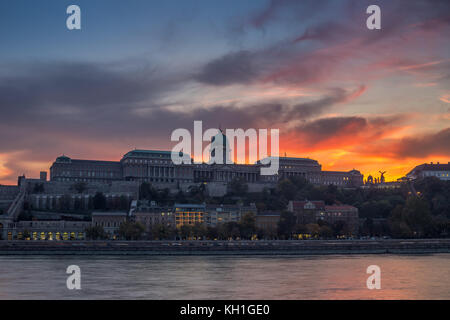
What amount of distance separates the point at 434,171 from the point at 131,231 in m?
64.0

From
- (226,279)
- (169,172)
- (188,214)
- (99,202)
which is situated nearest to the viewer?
(226,279)

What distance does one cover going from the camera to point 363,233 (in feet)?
294

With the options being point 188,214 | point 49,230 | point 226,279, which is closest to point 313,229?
point 188,214

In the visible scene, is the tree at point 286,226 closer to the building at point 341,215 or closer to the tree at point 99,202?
the building at point 341,215

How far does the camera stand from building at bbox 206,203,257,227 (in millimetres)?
96125

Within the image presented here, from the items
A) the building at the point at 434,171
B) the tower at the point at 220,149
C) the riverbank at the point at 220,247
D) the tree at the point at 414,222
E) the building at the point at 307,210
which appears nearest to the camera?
the riverbank at the point at 220,247

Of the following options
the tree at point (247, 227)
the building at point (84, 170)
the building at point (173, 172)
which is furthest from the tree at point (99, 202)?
the tree at point (247, 227)

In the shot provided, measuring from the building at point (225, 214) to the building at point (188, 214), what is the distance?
0.92 m

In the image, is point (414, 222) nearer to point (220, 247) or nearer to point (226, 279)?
point (220, 247)

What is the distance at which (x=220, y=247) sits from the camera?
70938 mm

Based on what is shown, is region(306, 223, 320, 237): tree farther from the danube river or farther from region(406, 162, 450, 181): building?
region(406, 162, 450, 181): building

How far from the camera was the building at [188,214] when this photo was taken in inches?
3745

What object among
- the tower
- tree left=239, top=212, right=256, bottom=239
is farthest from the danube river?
the tower
